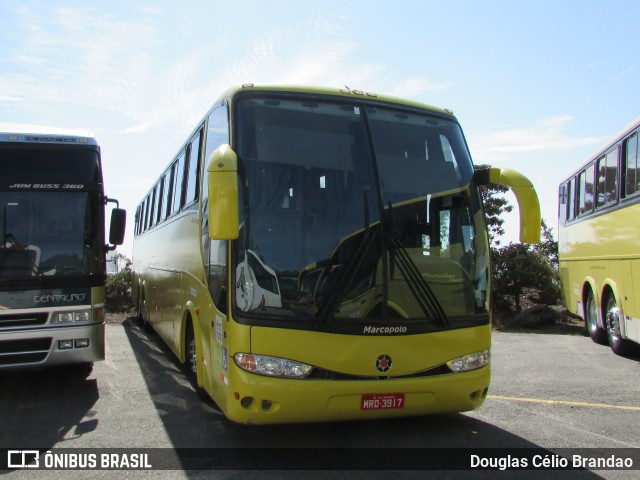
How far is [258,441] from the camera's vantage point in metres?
5.47

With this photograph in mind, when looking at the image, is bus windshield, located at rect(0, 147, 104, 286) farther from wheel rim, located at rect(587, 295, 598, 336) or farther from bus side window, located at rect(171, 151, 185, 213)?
wheel rim, located at rect(587, 295, 598, 336)

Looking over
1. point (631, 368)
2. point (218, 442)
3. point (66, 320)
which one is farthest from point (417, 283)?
point (631, 368)

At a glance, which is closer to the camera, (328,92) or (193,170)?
(328,92)

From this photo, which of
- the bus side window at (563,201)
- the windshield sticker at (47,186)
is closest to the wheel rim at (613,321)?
the bus side window at (563,201)

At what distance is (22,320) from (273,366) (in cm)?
378

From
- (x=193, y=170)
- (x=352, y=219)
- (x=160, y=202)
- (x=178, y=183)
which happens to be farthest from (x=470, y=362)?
(x=160, y=202)

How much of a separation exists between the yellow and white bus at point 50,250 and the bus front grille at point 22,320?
10 millimetres

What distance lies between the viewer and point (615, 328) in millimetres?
10953

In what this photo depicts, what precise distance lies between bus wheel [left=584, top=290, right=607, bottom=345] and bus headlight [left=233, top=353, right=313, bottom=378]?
30.3 ft

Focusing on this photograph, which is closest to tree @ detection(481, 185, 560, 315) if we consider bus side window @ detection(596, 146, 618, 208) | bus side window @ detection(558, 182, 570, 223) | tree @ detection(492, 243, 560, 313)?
tree @ detection(492, 243, 560, 313)

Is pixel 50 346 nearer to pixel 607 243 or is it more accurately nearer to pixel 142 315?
pixel 142 315

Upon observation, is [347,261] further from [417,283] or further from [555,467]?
[555,467]

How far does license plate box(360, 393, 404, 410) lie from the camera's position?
4.96m

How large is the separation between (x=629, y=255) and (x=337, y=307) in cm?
711
